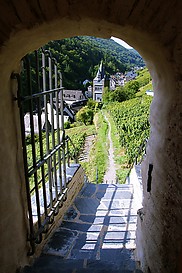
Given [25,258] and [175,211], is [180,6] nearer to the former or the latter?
[175,211]

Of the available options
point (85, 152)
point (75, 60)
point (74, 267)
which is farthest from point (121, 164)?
point (75, 60)

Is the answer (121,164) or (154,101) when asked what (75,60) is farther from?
(154,101)

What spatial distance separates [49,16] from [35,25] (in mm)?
132

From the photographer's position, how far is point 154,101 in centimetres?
266

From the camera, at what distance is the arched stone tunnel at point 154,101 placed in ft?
5.89

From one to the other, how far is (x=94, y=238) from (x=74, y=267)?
105 cm

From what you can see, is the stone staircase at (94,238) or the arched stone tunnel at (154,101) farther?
the stone staircase at (94,238)

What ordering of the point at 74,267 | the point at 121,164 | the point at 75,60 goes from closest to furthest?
the point at 74,267, the point at 121,164, the point at 75,60

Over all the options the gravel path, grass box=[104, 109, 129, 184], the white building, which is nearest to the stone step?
grass box=[104, 109, 129, 184]

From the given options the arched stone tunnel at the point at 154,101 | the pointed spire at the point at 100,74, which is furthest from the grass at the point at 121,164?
the pointed spire at the point at 100,74

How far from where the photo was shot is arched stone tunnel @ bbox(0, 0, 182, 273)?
1.80 m

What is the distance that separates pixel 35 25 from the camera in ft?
6.38

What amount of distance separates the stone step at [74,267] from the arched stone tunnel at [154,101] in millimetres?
172

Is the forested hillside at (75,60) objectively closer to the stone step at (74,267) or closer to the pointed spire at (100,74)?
the pointed spire at (100,74)
